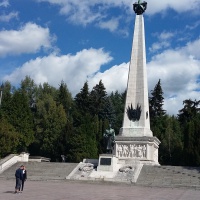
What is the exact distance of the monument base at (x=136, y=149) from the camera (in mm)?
25547

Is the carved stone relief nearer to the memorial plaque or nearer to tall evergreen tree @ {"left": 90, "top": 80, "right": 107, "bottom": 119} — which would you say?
the memorial plaque

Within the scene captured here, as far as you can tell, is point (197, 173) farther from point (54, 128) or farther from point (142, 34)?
point (54, 128)

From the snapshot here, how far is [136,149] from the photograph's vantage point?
25.8 meters

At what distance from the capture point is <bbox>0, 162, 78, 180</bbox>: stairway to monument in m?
22.0

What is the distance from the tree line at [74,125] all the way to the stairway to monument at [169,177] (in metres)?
9.85

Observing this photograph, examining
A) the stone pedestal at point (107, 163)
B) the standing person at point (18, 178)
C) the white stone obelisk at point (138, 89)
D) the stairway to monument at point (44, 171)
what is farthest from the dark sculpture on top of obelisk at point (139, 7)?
the standing person at point (18, 178)

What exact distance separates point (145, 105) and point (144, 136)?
284 centimetres

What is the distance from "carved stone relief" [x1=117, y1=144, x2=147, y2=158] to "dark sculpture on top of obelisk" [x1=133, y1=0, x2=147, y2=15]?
11794 millimetres

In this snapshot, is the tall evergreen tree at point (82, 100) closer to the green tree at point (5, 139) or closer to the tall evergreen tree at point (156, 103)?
the tall evergreen tree at point (156, 103)

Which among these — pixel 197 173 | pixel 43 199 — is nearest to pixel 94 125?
pixel 197 173

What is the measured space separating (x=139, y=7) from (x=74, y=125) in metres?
19.8

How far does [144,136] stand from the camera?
85.1 feet

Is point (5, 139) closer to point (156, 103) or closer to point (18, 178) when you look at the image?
point (18, 178)

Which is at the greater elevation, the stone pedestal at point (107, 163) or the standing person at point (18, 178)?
the stone pedestal at point (107, 163)
